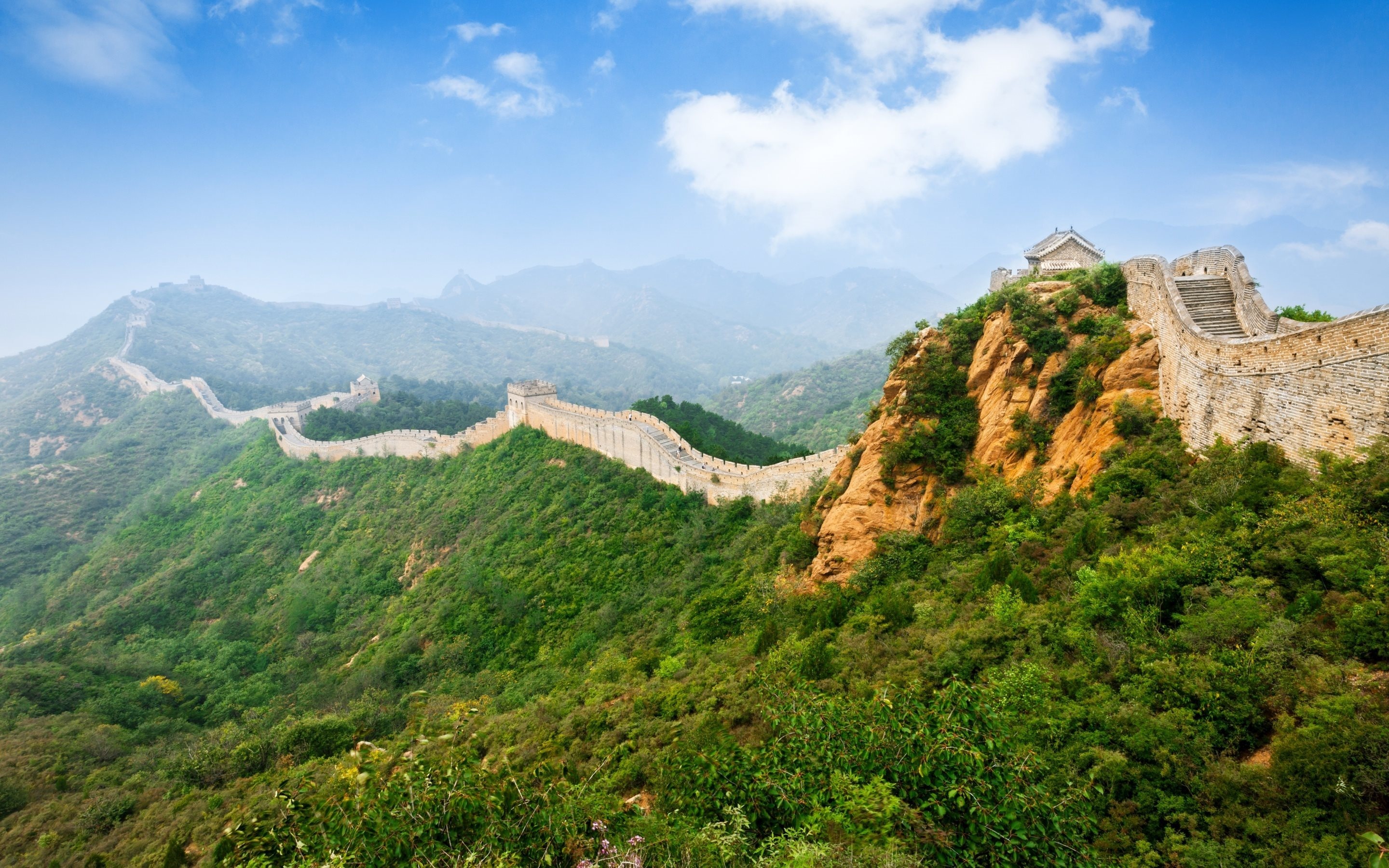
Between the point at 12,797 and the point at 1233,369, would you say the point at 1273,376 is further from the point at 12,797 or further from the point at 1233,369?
the point at 12,797

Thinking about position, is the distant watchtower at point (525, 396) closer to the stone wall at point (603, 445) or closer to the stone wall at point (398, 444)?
the stone wall at point (603, 445)

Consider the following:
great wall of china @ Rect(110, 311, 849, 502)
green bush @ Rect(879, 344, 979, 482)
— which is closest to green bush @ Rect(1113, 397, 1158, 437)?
green bush @ Rect(879, 344, 979, 482)

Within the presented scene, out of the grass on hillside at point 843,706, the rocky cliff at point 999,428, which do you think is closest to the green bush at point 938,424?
the rocky cliff at point 999,428

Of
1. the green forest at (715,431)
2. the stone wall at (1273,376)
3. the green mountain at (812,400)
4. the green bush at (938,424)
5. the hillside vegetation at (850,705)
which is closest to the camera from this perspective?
the hillside vegetation at (850,705)

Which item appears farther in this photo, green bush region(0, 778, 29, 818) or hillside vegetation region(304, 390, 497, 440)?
hillside vegetation region(304, 390, 497, 440)

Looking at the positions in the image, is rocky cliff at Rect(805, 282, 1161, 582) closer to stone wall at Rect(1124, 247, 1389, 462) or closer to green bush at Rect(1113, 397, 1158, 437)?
green bush at Rect(1113, 397, 1158, 437)
